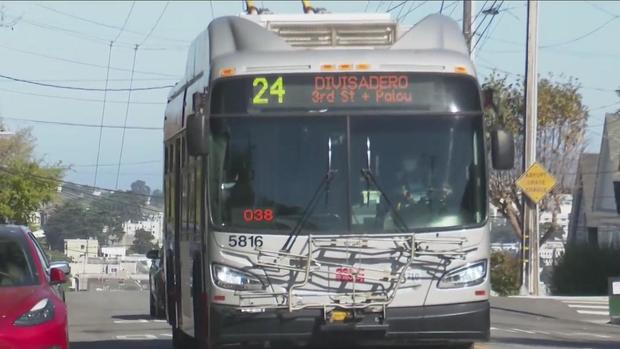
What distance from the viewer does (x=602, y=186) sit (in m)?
56.2

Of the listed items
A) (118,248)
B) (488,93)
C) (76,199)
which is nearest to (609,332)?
(488,93)

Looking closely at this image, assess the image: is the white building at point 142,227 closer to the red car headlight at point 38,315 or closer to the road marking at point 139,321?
the road marking at point 139,321

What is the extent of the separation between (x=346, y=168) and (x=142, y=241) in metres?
22.3

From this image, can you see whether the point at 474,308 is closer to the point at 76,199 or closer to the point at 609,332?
the point at 609,332

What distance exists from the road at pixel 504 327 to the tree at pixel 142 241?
156 centimetres

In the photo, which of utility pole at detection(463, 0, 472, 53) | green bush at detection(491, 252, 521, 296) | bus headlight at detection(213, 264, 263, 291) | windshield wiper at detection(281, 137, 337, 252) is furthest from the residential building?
bus headlight at detection(213, 264, 263, 291)

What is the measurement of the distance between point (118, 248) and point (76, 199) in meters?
7.02

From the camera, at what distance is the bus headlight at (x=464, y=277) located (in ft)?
35.6

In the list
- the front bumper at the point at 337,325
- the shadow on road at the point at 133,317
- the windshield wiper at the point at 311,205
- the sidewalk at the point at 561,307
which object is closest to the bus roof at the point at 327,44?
the windshield wiper at the point at 311,205

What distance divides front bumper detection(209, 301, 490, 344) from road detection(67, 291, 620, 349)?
5104mm

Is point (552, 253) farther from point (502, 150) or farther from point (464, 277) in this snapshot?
point (464, 277)

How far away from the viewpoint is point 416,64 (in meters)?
11.2

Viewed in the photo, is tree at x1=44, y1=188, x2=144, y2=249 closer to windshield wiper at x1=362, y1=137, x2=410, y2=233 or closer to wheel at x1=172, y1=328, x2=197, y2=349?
wheel at x1=172, y1=328, x2=197, y2=349

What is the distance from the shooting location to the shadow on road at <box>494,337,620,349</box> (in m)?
17.0
